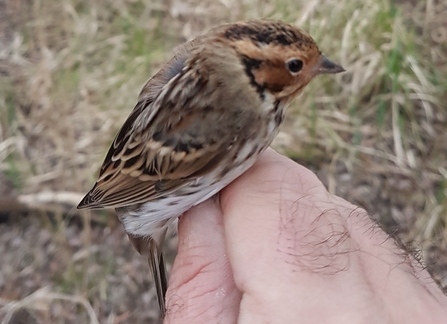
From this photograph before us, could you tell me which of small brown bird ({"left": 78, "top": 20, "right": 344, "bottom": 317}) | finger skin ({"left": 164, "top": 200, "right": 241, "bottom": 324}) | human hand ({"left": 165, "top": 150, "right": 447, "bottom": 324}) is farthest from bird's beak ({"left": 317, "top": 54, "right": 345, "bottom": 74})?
finger skin ({"left": 164, "top": 200, "right": 241, "bottom": 324})

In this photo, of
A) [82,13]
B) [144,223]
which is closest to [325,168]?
[144,223]

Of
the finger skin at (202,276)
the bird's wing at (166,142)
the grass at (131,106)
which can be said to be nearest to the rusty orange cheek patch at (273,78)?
the bird's wing at (166,142)

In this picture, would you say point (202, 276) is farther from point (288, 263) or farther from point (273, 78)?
point (273, 78)

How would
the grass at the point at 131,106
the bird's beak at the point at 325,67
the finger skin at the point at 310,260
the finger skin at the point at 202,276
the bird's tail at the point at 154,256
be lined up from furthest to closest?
the grass at the point at 131,106, the bird's tail at the point at 154,256, the bird's beak at the point at 325,67, the finger skin at the point at 202,276, the finger skin at the point at 310,260

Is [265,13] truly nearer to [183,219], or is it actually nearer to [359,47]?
[359,47]

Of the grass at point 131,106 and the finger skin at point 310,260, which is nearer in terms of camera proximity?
the finger skin at point 310,260

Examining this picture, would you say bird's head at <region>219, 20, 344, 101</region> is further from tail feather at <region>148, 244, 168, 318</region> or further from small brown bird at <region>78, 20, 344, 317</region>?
tail feather at <region>148, 244, 168, 318</region>

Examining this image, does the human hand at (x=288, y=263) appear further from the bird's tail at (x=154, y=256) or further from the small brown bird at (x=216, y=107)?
the bird's tail at (x=154, y=256)

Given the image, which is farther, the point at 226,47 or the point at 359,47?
the point at 359,47
